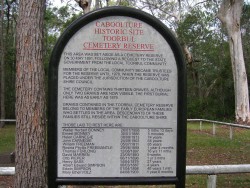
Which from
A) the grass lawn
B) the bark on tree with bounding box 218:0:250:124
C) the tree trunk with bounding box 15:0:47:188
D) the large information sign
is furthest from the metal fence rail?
the bark on tree with bounding box 218:0:250:124

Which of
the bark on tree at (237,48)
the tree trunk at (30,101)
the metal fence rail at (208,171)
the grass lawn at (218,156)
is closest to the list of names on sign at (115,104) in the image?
the tree trunk at (30,101)

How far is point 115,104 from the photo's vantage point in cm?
326

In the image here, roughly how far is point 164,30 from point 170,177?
118 centimetres

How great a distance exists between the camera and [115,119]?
3.26 metres

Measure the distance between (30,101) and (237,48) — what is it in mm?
22647

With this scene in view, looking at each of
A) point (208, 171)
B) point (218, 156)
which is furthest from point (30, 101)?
point (218, 156)

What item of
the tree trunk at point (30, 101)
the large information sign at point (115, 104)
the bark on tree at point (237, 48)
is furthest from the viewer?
the bark on tree at point (237, 48)

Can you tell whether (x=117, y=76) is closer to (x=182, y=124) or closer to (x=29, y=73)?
(x=182, y=124)

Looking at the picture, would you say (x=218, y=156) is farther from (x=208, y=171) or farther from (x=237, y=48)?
(x=237, y=48)

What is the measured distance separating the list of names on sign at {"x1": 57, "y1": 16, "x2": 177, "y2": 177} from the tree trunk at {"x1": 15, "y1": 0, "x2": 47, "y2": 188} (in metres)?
1.44

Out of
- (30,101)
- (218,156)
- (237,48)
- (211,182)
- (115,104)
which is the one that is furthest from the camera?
(237,48)

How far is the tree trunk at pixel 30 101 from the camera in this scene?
4555mm

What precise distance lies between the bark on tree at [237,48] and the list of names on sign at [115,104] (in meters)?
23.0

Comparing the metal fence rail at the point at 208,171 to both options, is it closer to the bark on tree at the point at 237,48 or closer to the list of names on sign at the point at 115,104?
the list of names on sign at the point at 115,104
